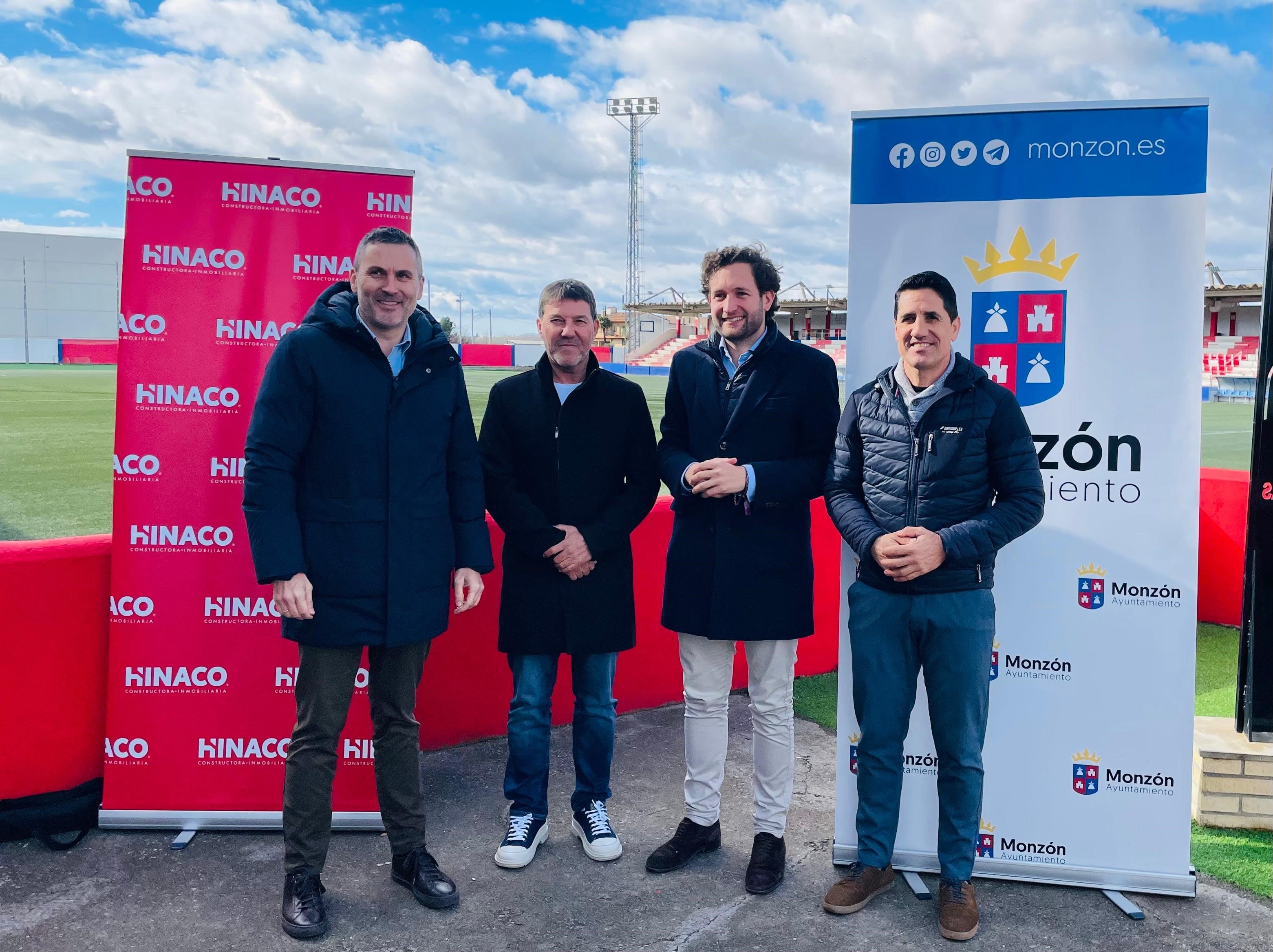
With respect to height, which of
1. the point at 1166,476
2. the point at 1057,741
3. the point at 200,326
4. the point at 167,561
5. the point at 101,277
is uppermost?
the point at 101,277

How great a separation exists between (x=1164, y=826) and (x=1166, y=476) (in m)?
1.07

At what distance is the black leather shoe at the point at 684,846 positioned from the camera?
293 centimetres

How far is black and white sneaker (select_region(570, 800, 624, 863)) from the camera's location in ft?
9.83

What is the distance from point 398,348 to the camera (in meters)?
2.78

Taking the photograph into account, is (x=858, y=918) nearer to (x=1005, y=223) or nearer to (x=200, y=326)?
(x=1005, y=223)

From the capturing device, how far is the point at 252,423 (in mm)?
2537

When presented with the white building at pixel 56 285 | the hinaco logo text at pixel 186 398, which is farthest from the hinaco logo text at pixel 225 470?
the white building at pixel 56 285

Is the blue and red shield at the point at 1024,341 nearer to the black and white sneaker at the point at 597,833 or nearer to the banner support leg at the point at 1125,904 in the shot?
the banner support leg at the point at 1125,904

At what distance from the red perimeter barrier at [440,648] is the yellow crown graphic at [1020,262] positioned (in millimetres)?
1688

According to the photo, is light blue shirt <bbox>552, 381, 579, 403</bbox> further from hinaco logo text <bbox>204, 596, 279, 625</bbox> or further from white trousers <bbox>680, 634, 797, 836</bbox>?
hinaco logo text <bbox>204, 596, 279, 625</bbox>

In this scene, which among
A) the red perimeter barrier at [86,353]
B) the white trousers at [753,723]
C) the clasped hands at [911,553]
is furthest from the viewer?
the red perimeter barrier at [86,353]

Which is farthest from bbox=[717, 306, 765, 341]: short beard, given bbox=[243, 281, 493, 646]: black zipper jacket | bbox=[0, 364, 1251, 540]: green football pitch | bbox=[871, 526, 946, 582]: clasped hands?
bbox=[0, 364, 1251, 540]: green football pitch

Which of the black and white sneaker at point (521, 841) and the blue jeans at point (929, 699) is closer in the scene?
the blue jeans at point (929, 699)

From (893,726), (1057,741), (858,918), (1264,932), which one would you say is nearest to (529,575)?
(893,726)
